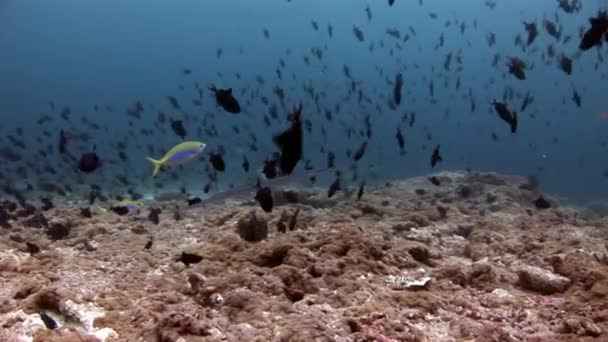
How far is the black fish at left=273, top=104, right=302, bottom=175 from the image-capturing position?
377 cm

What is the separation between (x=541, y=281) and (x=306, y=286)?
93.4 inches

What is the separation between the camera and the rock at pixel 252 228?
269 inches

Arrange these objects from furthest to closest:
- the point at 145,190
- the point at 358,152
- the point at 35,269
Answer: the point at 145,190
the point at 358,152
the point at 35,269

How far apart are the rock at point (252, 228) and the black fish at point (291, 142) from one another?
293cm

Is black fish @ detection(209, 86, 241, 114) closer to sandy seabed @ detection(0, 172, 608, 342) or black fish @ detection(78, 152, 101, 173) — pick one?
sandy seabed @ detection(0, 172, 608, 342)

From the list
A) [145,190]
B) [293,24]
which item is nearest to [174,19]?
[293,24]

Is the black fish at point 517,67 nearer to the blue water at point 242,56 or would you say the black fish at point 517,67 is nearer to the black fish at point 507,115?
the black fish at point 507,115

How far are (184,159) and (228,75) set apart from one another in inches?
5659

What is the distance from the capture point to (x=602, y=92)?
357 feet

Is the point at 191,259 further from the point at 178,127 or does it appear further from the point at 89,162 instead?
the point at 178,127

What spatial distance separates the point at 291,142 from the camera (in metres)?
3.87

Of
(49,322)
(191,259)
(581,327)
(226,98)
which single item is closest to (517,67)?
(226,98)

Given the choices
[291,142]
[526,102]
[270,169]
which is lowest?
[270,169]

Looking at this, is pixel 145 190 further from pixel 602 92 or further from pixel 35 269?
pixel 602 92
